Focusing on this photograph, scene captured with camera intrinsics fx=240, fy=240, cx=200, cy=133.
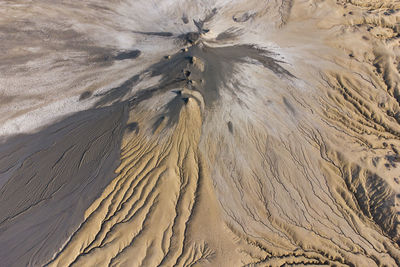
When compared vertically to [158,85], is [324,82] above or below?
above

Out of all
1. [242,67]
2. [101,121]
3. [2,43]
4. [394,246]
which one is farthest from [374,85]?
[2,43]

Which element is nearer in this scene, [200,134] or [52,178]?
[52,178]

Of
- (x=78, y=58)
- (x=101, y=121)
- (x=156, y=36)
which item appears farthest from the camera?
(x=156, y=36)

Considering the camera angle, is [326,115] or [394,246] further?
[326,115]

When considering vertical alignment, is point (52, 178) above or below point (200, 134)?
below

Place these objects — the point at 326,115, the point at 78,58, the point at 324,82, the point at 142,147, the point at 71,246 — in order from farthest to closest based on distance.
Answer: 1. the point at 78,58
2. the point at 324,82
3. the point at 326,115
4. the point at 142,147
5. the point at 71,246

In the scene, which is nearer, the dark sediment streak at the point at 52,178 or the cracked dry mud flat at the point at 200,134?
the dark sediment streak at the point at 52,178

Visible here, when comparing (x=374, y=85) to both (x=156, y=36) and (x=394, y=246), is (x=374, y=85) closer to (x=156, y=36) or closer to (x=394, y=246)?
(x=394, y=246)

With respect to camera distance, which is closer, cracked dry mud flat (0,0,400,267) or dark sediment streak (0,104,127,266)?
dark sediment streak (0,104,127,266)
